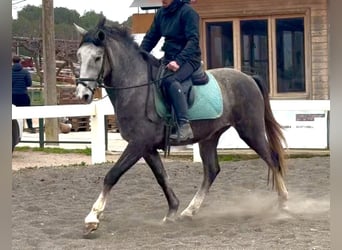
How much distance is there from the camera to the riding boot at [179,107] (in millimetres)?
5462

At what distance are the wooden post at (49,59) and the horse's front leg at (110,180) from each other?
32.8 feet

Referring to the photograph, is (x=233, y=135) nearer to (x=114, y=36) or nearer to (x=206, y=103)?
(x=206, y=103)

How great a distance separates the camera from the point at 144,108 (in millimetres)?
5555

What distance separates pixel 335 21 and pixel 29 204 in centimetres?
678

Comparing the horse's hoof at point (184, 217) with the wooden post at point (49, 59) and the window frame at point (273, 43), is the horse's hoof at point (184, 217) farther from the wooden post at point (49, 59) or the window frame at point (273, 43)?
the wooden post at point (49, 59)

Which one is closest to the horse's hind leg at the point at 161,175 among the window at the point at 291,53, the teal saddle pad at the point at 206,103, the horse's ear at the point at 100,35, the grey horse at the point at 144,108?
the grey horse at the point at 144,108

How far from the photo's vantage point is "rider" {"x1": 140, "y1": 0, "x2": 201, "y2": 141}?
5.50m

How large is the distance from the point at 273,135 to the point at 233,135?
489 cm

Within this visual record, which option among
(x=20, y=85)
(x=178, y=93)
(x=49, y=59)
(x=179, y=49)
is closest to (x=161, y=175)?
(x=178, y=93)

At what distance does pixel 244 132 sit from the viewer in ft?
20.8

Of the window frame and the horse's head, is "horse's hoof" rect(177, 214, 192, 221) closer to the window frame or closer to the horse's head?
the horse's head

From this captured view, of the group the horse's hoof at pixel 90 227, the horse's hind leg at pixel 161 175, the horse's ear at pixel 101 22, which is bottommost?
the horse's hoof at pixel 90 227

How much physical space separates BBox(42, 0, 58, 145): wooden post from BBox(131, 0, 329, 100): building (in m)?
4.07

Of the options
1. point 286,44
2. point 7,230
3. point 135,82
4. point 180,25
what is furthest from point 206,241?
point 286,44
